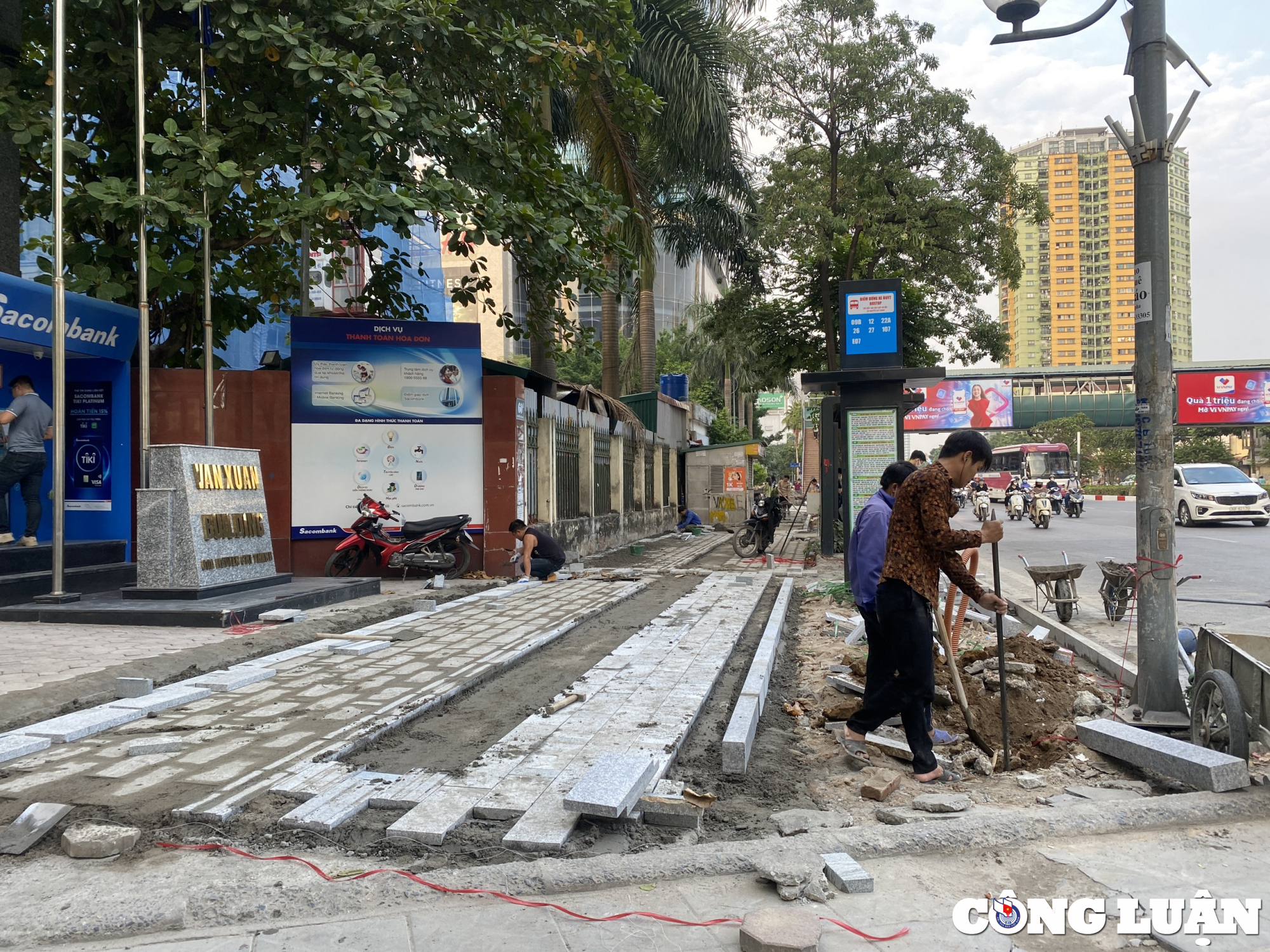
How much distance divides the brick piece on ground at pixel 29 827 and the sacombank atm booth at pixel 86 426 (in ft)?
22.6

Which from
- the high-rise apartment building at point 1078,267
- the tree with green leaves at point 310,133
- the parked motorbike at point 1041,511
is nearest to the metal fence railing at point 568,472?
the tree with green leaves at point 310,133

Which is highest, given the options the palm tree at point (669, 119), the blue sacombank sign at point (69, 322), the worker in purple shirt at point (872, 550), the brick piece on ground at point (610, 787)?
the palm tree at point (669, 119)

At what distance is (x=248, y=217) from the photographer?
42.2 ft

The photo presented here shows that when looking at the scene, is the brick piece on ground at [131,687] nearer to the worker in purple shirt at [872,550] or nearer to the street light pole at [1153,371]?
the worker in purple shirt at [872,550]

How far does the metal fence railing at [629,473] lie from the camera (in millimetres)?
22164

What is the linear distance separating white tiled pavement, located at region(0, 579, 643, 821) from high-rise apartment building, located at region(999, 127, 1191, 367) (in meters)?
83.8

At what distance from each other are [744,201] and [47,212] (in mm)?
14504

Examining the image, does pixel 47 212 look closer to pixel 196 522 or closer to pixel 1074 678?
pixel 196 522

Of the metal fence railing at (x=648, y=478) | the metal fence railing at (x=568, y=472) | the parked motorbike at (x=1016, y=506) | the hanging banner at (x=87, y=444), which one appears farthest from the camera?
the parked motorbike at (x=1016, y=506)

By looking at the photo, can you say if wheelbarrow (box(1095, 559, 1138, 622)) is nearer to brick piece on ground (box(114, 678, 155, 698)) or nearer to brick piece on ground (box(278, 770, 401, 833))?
brick piece on ground (box(278, 770, 401, 833))

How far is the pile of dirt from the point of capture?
521 centimetres

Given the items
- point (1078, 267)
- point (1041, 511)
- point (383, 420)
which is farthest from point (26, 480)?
point (1078, 267)

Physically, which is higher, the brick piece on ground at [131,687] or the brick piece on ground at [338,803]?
the brick piece on ground at [131,687]

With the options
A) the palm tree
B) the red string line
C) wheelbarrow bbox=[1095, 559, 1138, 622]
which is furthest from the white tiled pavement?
the palm tree
